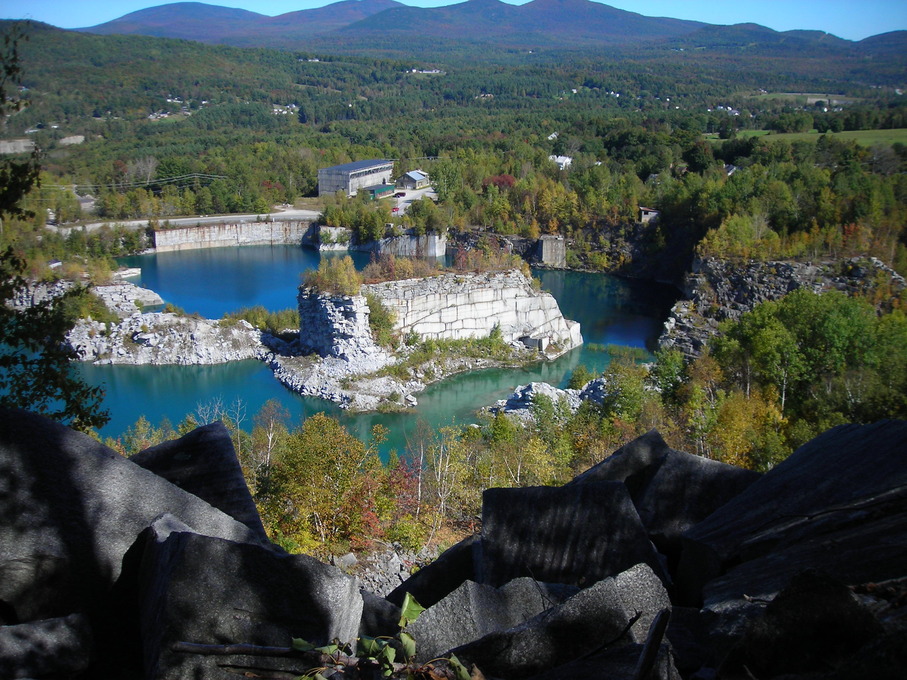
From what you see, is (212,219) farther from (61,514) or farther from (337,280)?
(61,514)

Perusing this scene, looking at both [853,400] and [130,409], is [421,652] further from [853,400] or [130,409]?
[130,409]

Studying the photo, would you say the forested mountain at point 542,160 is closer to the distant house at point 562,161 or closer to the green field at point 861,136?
the green field at point 861,136

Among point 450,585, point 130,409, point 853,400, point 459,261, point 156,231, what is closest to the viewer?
point 450,585

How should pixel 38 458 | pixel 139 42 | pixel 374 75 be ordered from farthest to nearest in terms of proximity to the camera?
pixel 374 75 < pixel 139 42 < pixel 38 458

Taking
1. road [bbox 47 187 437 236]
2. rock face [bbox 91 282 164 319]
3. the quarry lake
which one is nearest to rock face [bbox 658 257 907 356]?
the quarry lake

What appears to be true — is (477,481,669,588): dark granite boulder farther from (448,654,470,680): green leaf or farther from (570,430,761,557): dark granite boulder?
(448,654,470,680): green leaf

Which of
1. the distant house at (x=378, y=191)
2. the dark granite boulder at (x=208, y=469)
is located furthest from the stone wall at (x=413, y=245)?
the dark granite boulder at (x=208, y=469)

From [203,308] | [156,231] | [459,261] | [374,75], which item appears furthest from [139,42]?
[459,261]

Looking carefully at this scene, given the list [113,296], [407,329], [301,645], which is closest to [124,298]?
[113,296]
